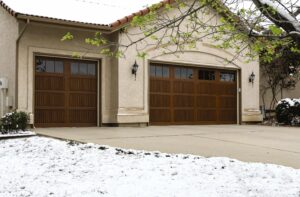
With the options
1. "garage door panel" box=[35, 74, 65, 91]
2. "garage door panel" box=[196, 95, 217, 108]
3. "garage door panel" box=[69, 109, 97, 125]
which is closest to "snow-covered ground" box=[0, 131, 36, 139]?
"garage door panel" box=[35, 74, 65, 91]

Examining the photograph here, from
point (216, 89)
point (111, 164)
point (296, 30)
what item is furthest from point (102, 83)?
point (296, 30)

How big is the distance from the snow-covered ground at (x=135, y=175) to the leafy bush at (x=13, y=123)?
3.00m

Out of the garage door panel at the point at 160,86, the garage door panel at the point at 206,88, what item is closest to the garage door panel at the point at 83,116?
the garage door panel at the point at 160,86

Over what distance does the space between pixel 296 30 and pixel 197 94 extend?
39.7 ft

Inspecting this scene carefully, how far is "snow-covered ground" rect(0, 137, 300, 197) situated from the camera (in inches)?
189

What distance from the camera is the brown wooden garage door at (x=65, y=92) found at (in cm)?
1328

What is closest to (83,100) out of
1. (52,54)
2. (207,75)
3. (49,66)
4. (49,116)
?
(49,116)

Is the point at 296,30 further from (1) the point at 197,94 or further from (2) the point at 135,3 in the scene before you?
(2) the point at 135,3

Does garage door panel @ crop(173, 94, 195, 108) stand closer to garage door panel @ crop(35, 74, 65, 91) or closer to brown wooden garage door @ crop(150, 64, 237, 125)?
brown wooden garage door @ crop(150, 64, 237, 125)

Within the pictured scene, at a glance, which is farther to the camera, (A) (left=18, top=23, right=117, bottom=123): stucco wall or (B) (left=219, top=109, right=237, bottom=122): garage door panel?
(B) (left=219, top=109, right=237, bottom=122): garage door panel

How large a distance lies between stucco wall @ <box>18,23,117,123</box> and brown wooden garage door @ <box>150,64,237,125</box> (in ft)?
5.40

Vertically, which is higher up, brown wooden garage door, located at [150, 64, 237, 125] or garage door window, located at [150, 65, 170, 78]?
garage door window, located at [150, 65, 170, 78]

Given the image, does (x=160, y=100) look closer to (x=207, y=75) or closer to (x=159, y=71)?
(x=159, y=71)

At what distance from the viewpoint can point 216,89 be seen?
55.0 feet
